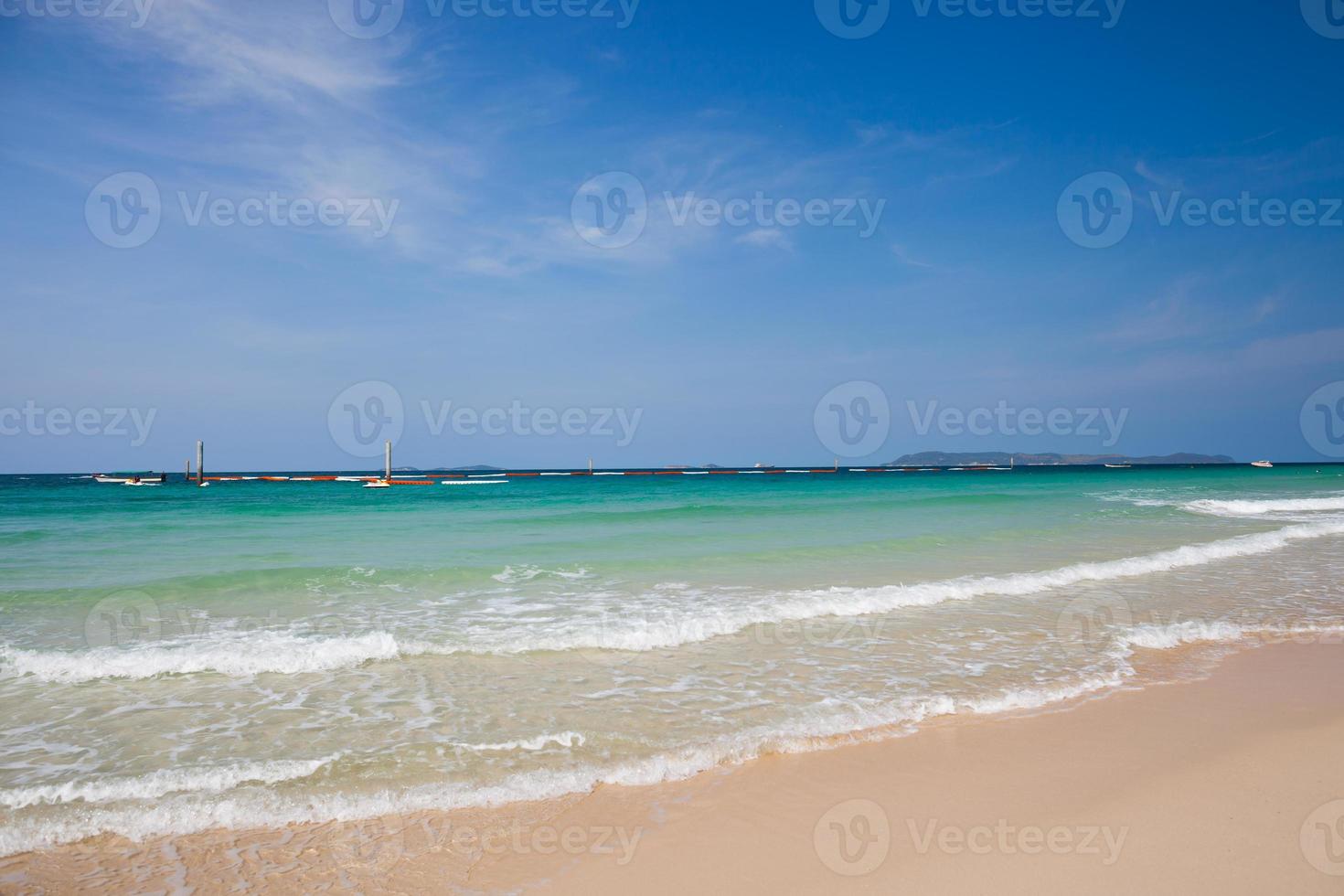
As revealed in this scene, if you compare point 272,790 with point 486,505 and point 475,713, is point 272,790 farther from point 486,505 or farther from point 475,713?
point 486,505

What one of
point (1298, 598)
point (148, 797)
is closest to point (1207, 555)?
point (1298, 598)

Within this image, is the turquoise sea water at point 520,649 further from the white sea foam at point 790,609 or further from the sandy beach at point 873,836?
the sandy beach at point 873,836

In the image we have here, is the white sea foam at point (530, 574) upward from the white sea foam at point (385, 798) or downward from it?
downward

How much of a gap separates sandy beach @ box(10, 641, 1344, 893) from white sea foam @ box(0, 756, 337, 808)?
52 cm

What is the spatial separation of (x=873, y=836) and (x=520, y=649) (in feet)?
15.4

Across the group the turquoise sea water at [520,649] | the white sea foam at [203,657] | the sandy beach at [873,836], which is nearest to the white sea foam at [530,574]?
the turquoise sea water at [520,649]

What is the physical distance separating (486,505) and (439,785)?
28089 millimetres

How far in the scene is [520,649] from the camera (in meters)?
7.52

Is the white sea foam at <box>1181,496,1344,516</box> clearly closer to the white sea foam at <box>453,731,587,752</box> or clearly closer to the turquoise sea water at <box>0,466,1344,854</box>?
the turquoise sea water at <box>0,466,1344,854</box>

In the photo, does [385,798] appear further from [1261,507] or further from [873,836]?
[1261,507]

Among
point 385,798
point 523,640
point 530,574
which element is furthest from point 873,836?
point 530,574

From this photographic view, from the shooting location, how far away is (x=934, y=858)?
11.4 ft

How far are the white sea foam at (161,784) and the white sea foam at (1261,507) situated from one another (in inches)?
1176

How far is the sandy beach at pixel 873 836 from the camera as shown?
3320 millimetres
